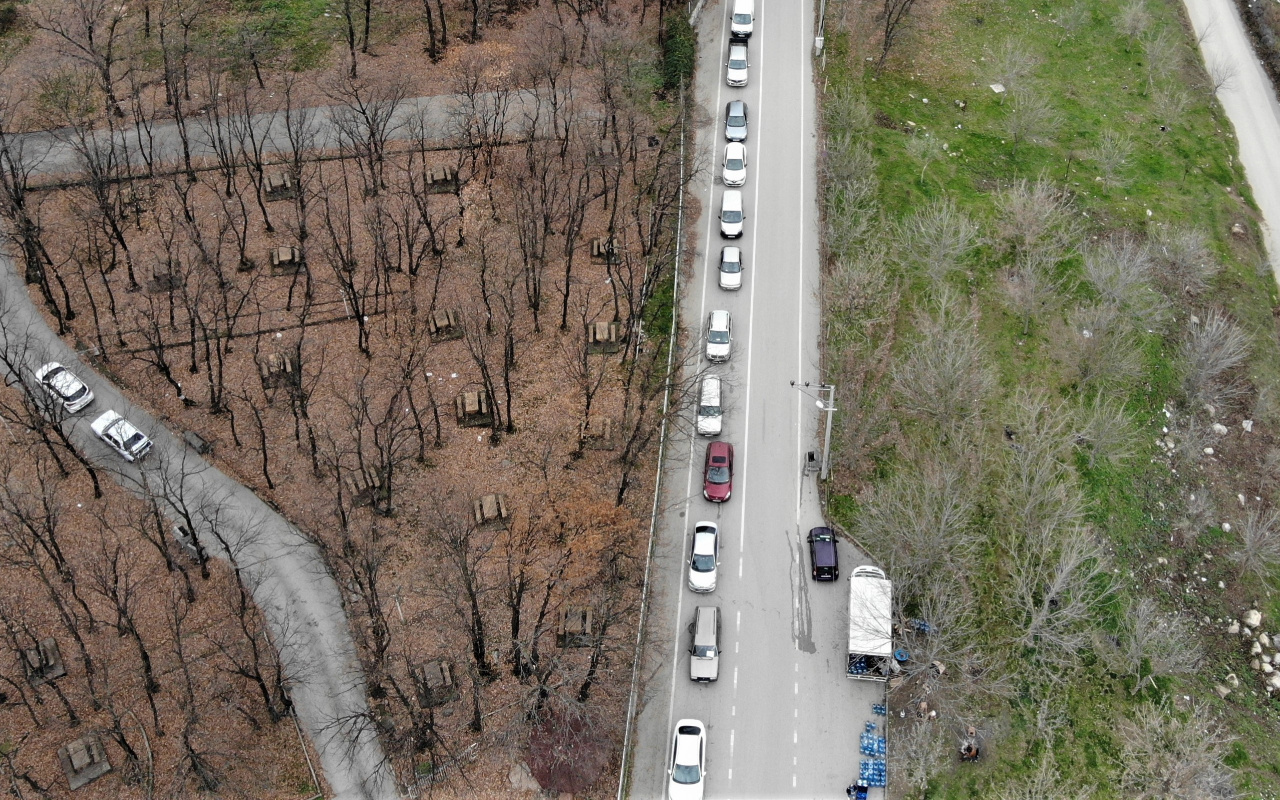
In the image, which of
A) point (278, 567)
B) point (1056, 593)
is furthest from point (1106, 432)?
point (278, 567)

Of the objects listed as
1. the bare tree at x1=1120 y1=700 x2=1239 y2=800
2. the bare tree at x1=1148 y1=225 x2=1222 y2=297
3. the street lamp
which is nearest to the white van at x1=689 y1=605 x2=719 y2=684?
the street lamp

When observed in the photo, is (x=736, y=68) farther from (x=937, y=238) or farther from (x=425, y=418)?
(x=425, y=418)

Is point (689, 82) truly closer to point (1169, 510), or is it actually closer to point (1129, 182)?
point (1129, 182)

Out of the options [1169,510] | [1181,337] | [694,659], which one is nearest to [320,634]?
[694,659]

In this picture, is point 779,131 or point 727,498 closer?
point 727,498

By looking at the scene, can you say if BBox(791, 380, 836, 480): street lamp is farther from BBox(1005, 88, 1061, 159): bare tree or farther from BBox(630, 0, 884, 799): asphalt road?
BBox(1005, 88, 1061, 159): bare tree

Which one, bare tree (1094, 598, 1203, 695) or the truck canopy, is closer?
the truck canopy
